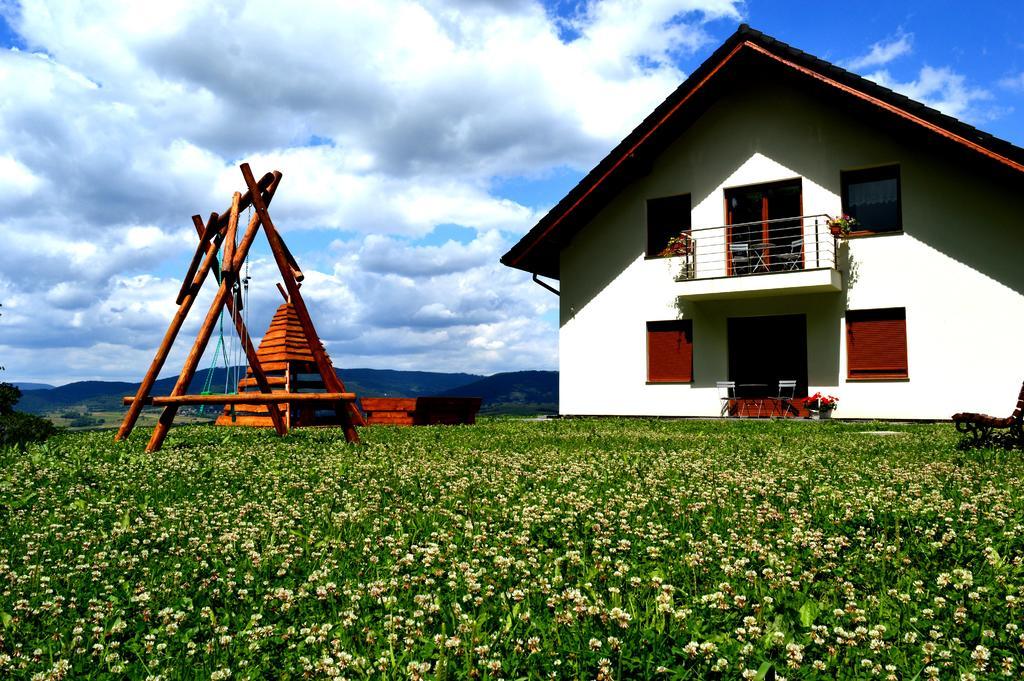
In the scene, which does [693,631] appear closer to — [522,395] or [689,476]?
[689,476]

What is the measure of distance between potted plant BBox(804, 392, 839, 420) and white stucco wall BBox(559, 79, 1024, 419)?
271 millimetres

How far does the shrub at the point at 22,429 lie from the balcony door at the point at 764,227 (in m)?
17.7

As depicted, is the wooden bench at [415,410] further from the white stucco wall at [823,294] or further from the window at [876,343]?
the window at [876,343]

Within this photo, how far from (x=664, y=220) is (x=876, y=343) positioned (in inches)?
293

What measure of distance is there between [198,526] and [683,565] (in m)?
3.86

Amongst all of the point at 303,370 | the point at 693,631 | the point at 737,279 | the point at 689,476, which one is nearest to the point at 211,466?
the point at 689,476

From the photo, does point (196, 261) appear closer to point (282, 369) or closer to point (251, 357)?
point (251, 357)

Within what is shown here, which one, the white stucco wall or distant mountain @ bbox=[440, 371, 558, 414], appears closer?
the white stucco wall

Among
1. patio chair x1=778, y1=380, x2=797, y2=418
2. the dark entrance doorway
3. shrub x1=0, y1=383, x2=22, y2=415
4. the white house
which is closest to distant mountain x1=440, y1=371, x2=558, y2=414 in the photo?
the white house

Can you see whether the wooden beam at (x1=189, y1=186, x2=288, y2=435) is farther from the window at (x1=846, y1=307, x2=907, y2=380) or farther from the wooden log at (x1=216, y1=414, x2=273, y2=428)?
the window at (x1=846, y1=307, x2=907, y2=380)

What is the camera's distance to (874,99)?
63.3 ft

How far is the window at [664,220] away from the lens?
23.5 metres

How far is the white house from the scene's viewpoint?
62.6 feet

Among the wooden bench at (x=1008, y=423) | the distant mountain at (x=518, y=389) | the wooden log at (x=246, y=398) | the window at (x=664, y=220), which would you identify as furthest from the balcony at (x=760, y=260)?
the distant mountain at (x=518, y=389)
